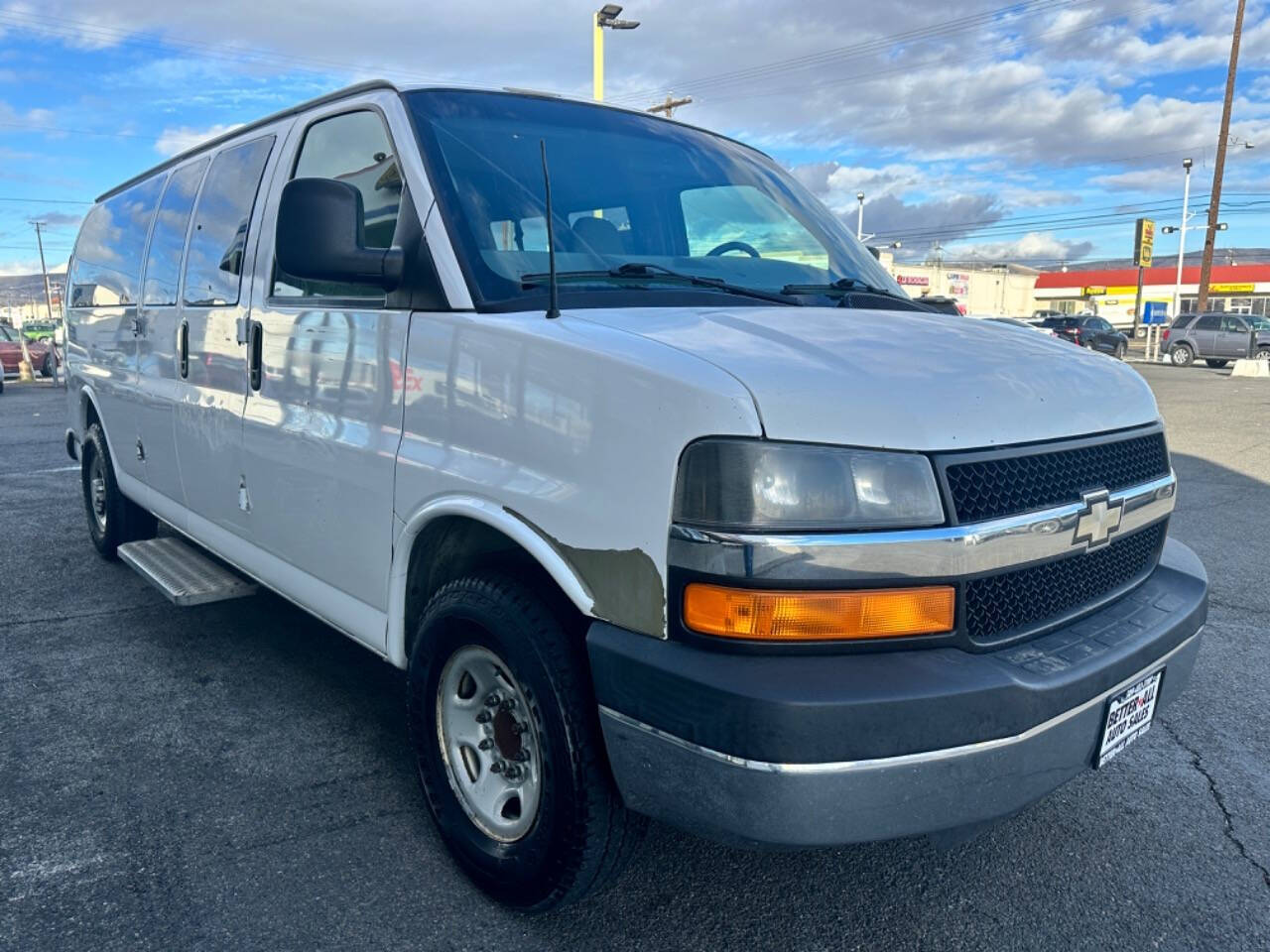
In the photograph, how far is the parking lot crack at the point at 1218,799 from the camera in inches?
107

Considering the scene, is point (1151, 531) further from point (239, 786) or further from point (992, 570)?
point (239, 786)

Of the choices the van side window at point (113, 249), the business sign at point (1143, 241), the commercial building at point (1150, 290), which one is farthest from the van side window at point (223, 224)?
A: the commercial building at point (1150, 290)

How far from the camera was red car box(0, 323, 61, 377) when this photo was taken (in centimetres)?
2524

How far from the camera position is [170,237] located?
4504 millimetres

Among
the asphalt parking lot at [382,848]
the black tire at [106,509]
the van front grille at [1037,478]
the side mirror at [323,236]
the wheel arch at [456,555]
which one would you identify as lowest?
the asphalt parking lot at [382,848]

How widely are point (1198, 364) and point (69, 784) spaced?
119ft

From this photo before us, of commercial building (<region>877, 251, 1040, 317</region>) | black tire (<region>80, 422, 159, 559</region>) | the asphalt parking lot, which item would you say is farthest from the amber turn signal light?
commercial building (<region>877, 251, 1040, 317</region>)

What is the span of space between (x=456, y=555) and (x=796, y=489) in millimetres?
1108

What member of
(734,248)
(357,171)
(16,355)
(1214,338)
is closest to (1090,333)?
(1214,338)

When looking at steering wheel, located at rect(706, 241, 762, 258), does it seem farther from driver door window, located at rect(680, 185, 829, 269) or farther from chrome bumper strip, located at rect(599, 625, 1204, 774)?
chrome bumper strip, located at rect(599, 625, 1204, 774)

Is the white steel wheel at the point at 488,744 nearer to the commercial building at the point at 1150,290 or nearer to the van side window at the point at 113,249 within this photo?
the van side window at the point at 113,249

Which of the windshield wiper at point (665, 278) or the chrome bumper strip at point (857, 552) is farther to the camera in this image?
the windshield wiper at point (665, 278)

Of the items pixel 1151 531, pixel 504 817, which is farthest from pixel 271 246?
pixel 1151 531

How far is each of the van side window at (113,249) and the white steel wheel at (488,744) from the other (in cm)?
331
